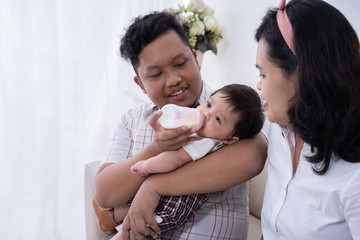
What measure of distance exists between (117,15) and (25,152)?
1.18 metres

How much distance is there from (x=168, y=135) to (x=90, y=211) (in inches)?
30.5

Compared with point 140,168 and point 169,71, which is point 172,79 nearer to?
point 169,71

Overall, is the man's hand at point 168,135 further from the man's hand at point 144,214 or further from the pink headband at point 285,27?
the pink headband at point 285,27

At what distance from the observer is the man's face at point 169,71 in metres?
1.18

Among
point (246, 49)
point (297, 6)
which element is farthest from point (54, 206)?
point (297, 6)

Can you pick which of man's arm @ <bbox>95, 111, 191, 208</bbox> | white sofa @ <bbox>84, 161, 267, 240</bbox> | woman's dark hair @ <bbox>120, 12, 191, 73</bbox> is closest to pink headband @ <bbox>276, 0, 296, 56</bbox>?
man's arm @ <bbox>95, 111, 191, 208</bbox>

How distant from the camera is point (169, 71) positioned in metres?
1.21

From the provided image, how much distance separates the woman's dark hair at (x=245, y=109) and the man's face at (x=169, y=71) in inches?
6.6

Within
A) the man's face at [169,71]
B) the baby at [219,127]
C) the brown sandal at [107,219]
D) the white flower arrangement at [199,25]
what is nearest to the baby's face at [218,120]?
the baby at [219,127]

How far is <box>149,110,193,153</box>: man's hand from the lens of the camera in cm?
101

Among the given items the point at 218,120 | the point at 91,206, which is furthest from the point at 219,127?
the point at 91,206

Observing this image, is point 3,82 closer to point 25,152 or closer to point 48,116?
point 48,116

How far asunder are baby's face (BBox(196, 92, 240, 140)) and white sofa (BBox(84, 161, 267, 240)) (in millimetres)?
618

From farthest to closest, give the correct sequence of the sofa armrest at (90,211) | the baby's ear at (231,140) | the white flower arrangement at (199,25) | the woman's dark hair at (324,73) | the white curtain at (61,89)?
the white flower arrangement at (199,25)
the white curtain at (61,89)
the sofa armrest at (90,211)
the baby's ear at (231,140)
the woman's dark hair at (324,73)
